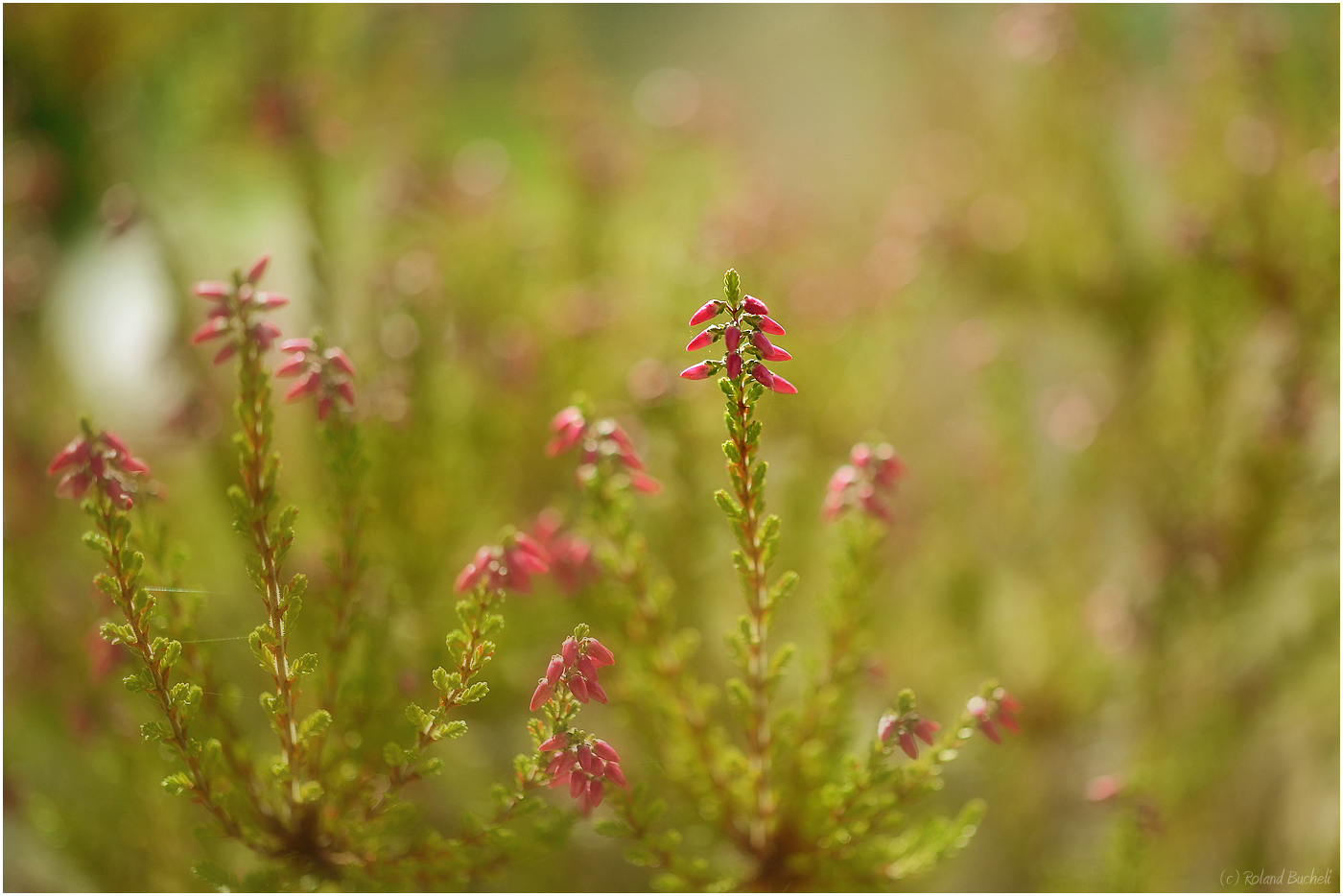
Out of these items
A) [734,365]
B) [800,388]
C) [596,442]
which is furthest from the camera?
[800,388]

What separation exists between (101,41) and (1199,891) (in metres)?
1.47

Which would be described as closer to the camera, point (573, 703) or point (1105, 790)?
point (573, 703)

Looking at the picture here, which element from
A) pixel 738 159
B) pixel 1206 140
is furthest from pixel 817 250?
pixel 1206 140

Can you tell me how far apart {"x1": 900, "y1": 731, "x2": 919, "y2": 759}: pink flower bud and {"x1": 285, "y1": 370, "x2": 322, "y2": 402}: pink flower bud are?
0.31m

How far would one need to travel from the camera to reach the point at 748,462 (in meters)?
0.35

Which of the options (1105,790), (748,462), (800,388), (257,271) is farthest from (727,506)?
(800,388)

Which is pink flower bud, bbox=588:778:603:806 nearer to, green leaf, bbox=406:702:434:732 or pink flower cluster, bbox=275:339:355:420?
green leaf, bbox=406:702:434:732

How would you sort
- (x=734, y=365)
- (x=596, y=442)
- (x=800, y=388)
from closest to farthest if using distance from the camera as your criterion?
1. (x=734, y=365)
2. (x=596, y=442)
3. (x=800, y=388)

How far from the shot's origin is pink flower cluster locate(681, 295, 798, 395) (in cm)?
32

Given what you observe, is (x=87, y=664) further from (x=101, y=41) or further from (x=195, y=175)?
(x=101, y=41)

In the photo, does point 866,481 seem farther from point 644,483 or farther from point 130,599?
point 130,599

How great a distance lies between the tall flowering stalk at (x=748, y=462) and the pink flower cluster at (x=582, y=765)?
0.08 meters

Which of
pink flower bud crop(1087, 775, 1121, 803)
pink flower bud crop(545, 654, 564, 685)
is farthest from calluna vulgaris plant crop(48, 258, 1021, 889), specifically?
pink flower bud crop(1087, 775, 1121, 803)

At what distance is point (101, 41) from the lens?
109cm
